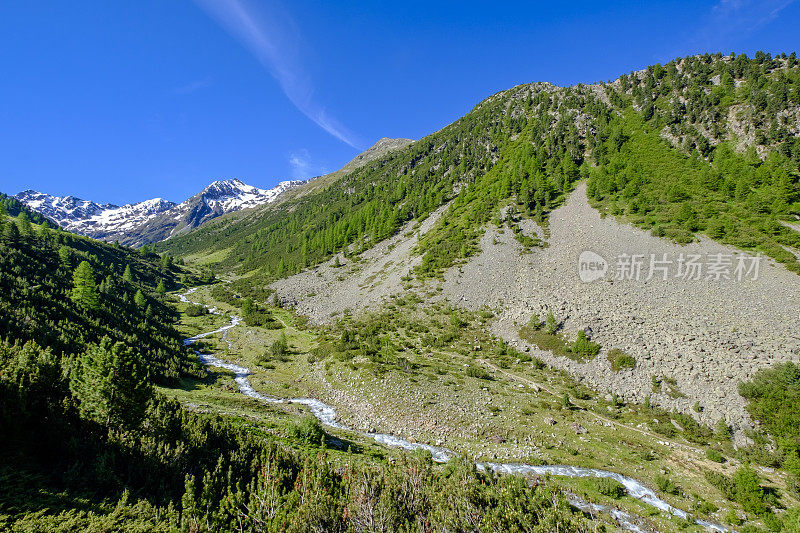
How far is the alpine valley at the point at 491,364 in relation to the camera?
400 inches

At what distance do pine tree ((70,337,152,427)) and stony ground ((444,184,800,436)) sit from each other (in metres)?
35.5

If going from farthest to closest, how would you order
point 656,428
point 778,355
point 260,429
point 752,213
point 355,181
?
point 355,181 < point 752,213 < point 778,355 < point 656,428 < point 260,429

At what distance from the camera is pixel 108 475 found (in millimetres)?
10164

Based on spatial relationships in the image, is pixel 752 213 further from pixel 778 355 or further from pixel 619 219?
pixel 778 355

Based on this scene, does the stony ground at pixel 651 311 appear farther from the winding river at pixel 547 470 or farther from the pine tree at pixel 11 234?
the pine tree at pixel 11 234

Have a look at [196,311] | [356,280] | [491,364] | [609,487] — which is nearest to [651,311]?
[491,364]

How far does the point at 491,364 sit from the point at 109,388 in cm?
3294

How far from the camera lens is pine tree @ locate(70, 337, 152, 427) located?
12812 mm

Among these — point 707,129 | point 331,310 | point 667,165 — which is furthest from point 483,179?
point 331,310

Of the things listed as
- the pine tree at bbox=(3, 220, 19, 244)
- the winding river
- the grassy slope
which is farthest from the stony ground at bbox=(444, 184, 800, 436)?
the pine tree at bbox=(3, 220, 19, 244)

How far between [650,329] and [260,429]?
1516 inches

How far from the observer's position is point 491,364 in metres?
35.5

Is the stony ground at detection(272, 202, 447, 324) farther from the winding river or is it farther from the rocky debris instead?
the rocky debris

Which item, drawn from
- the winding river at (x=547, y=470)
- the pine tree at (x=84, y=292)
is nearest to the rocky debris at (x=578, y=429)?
the winding river at (x=547, y=470)
